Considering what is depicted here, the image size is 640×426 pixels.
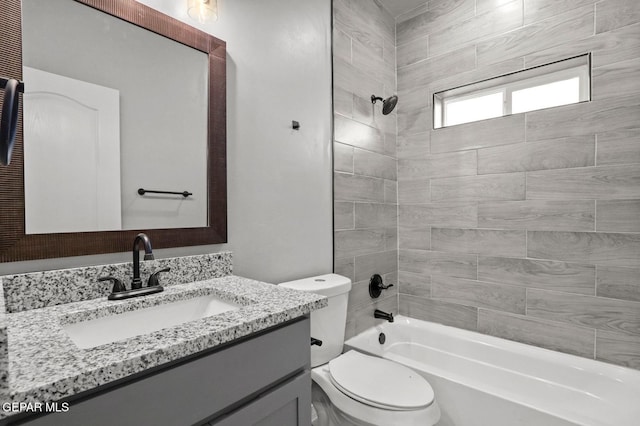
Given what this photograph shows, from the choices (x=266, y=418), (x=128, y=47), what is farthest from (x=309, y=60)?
(x=266, y=418)

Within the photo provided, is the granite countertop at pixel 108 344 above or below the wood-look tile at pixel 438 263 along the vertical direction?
above

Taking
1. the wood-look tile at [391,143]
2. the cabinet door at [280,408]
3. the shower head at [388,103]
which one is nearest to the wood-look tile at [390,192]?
the wood-look tile at [391,143]

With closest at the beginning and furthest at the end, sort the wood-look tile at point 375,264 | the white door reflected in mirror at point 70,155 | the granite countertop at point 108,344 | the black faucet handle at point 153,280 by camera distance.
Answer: the granite countertop at point 108,344 → the white door reflected in mirror at point 70,155 → the black faucet handle at point 153,280 → the wood-look tile at point 375,264

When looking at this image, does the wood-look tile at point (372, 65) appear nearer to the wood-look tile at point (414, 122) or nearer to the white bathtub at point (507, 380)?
the wood-look tile at point (414, 122)

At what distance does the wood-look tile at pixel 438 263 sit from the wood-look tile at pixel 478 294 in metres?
0.05

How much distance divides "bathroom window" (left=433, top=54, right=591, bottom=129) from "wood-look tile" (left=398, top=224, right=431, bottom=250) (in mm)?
788

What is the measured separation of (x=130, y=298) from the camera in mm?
1064

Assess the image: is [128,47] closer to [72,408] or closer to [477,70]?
[72,408]

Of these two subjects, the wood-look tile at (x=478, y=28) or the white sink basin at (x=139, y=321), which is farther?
the wood-look tile at (x=478, y=28)

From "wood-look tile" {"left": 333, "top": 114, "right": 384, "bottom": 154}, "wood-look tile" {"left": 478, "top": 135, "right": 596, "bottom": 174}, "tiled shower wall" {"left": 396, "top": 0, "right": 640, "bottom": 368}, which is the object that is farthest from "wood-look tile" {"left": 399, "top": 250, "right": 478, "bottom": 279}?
"wood-look tile" {"left": 333, "top": 114, "right": 384, "bottom": 154}

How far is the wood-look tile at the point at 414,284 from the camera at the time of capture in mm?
2467

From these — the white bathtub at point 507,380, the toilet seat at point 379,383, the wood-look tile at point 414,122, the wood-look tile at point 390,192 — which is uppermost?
the wood-look tile at point 414,122

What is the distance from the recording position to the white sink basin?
93 centimetres

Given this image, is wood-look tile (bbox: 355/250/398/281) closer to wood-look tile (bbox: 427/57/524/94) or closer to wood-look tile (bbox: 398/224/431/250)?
wood-look tile (bbox: 398/224/431/250)
